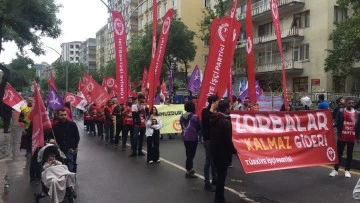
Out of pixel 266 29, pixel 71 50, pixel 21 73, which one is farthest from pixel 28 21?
pixel 71 50

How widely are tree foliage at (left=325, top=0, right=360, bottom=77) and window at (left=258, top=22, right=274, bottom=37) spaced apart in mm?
11427

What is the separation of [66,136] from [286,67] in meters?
30.3

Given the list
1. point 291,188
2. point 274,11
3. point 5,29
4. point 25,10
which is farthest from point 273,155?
point 5,29

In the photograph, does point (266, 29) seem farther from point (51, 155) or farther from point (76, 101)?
point (51, 155)

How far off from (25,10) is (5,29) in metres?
1.68

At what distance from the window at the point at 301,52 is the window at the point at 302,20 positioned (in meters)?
1.72

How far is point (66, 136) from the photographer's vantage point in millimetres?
7902

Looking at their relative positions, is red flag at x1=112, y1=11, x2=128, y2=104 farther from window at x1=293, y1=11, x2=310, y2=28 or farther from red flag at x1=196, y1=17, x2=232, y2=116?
window at x1=293, y1=11, x2=310, y2=28

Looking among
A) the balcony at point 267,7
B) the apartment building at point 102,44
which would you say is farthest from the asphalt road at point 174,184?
the apartment building at point 102,44

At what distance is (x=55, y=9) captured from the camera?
20.0 metres

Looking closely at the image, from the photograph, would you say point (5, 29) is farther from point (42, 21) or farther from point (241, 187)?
point (241, 187)

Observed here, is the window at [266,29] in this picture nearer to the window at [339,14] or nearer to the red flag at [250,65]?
the window at [339,14]

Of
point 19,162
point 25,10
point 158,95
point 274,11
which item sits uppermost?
point 25,10

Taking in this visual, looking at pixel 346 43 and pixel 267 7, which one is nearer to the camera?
pixel 346 43
